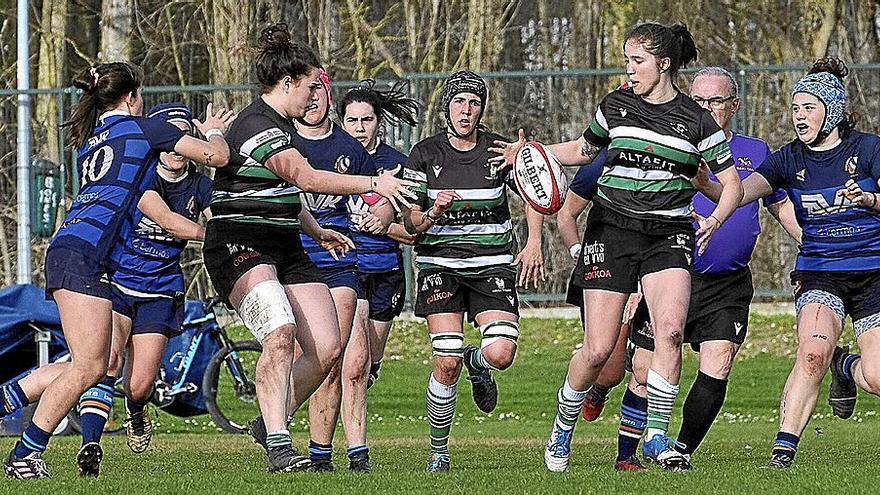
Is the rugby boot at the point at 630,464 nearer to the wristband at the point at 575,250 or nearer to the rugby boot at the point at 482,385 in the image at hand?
the rugby boot at the point at 482,385

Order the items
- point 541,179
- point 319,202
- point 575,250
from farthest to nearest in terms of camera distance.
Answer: point 319,202
point 575,250
point 541,179

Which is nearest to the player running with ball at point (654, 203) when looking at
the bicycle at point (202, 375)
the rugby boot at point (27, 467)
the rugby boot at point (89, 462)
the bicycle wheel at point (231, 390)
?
the rugby boot at point (89, 462)

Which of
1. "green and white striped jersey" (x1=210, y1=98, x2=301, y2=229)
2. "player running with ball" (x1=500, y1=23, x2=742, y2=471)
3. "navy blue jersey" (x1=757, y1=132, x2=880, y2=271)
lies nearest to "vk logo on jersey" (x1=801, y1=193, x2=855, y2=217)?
"navy blue jersey" (x1=757, y1=132, x2=880, y2=271)

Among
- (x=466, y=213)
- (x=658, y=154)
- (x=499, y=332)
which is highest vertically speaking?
(x=658, y=154)

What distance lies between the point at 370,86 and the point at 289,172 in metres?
2.87

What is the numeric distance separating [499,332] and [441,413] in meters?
0.61

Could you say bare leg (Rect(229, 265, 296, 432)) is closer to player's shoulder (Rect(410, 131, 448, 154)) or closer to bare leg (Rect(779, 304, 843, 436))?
player's shoulder (Rect(410, 131, 448, 154))

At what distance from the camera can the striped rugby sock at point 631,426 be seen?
30.8 ft

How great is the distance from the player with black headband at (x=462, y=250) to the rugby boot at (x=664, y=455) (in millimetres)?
1025

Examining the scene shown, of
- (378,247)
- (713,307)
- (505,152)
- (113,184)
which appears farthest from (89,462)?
(713,307)

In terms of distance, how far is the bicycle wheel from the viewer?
13508 mm

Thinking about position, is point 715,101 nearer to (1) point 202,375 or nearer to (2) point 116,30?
(1) point 202,375

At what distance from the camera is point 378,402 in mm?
15844

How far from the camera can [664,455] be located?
856 centimetres
